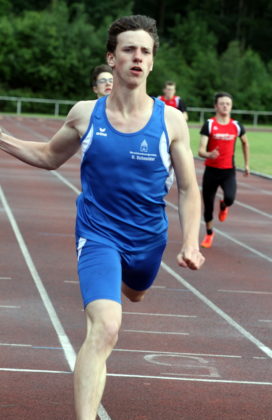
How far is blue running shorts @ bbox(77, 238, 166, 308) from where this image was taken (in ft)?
16.5

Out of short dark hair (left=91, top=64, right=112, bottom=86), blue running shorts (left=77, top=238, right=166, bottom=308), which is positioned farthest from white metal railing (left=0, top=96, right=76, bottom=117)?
blue running shorts (left=77, top=238, right=166, bottom=308)

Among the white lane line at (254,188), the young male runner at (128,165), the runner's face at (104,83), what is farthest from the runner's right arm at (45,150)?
the white lane line at (254,188)

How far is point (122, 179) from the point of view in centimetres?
530

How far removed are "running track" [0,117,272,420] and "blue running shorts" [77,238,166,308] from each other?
2.55ft

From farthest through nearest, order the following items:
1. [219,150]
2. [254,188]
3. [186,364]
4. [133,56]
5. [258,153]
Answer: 1. [258,153]
2. [254,188]
3. [219,150]
4. [186,364]
5. [133,56]

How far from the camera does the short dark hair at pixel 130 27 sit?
5344 mm

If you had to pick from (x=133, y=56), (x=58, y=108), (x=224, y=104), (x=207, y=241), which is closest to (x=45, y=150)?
(x=133, y=56)

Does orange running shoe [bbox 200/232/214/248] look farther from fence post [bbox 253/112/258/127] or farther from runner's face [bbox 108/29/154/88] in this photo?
fence post [bbox 253/112/258/127]

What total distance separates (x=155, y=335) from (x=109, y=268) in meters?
3.06

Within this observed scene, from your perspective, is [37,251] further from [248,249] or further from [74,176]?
[74,176]

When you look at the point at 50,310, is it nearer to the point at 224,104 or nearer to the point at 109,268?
the point at 109,268

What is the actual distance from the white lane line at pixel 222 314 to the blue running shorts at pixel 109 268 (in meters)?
2.30

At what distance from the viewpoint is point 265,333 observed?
8.48 m

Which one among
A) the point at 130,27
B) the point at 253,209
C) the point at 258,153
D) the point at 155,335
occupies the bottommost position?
the point at 258,153
